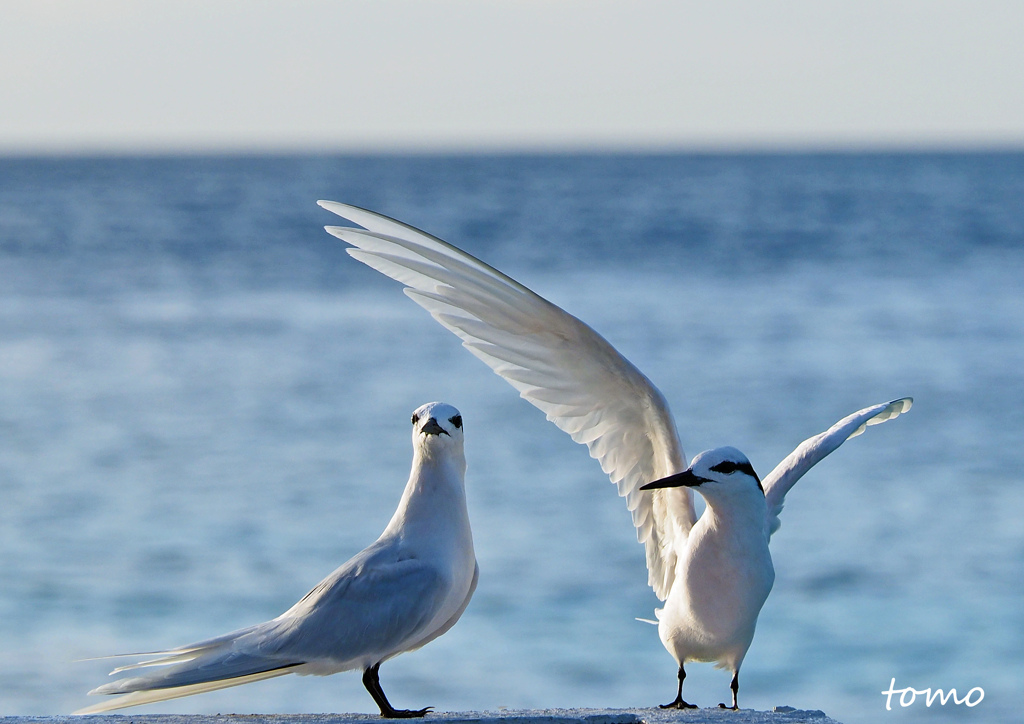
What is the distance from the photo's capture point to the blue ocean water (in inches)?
400

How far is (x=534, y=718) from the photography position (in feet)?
13.6

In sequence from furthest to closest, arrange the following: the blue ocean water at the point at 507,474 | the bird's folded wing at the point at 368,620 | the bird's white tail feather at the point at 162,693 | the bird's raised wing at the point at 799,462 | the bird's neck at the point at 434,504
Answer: the blue ocean water at the point at 507,474 → the bird's raised wing at the point at 799,462 → the bird's neck at the point at 434,504 → the bird's folded wing at the point at 368,620 → the bird's white tail feather at the point at 162,693

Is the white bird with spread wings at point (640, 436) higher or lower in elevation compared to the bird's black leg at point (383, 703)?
higher

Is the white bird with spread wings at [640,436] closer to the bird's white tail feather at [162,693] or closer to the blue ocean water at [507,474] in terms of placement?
the bird's white tail feather at [162,693]

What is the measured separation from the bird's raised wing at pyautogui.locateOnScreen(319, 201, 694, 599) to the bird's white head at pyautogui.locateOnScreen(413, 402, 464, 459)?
1.18ft

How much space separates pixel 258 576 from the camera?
11.7 meters

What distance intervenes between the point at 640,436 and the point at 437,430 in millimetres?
1310

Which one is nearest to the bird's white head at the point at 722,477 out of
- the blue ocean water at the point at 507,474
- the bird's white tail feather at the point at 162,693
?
the bird's white tail feather at the point at 162,693

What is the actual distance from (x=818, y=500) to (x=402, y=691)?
6288mm

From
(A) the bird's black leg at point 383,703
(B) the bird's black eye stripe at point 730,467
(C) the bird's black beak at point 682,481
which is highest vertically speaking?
(B) the bird's black eye stripe at point 730,467

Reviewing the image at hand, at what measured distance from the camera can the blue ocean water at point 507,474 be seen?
1016 centimetres

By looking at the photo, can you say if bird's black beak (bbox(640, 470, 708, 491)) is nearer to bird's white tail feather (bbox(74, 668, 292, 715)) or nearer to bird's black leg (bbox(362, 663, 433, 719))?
bird's black leg (bbox(362, 663, 433, 719))
